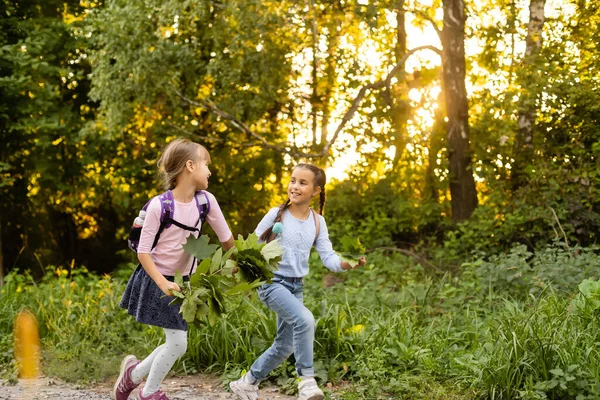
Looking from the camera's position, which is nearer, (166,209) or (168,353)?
(166,209)

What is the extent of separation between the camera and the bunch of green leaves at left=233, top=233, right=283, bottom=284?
14.7 feet

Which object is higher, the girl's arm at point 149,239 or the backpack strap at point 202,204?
the backpack strap at point 202,204

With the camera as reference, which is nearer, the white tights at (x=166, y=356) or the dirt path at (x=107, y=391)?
the white tights at (x=166, y=356)

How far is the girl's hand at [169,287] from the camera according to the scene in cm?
441

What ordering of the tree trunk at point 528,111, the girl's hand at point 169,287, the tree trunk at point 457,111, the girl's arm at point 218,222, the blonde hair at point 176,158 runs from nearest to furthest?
1. the girl's hand at point 169,287
2. the blonde hair at point 176,158
3. the girl's arm at point 218,222
4. the tree trunk at point 528,111
5. the tree trunk at point 457,111

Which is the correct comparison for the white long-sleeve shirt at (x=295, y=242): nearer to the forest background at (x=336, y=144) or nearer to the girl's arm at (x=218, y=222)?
the girl's arm at (x=218, y=222)

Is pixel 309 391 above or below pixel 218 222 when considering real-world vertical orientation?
below

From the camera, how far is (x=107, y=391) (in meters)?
6.17

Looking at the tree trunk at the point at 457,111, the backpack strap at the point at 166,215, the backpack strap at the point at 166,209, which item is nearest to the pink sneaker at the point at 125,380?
the backpack strap at the point at 166,215

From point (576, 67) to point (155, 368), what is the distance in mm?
8001

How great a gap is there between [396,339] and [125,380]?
2.12 metres

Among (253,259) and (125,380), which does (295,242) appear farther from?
(125,380)

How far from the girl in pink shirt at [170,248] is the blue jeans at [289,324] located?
488 millimetres

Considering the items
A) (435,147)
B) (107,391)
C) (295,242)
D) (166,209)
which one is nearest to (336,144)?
(435,147)
